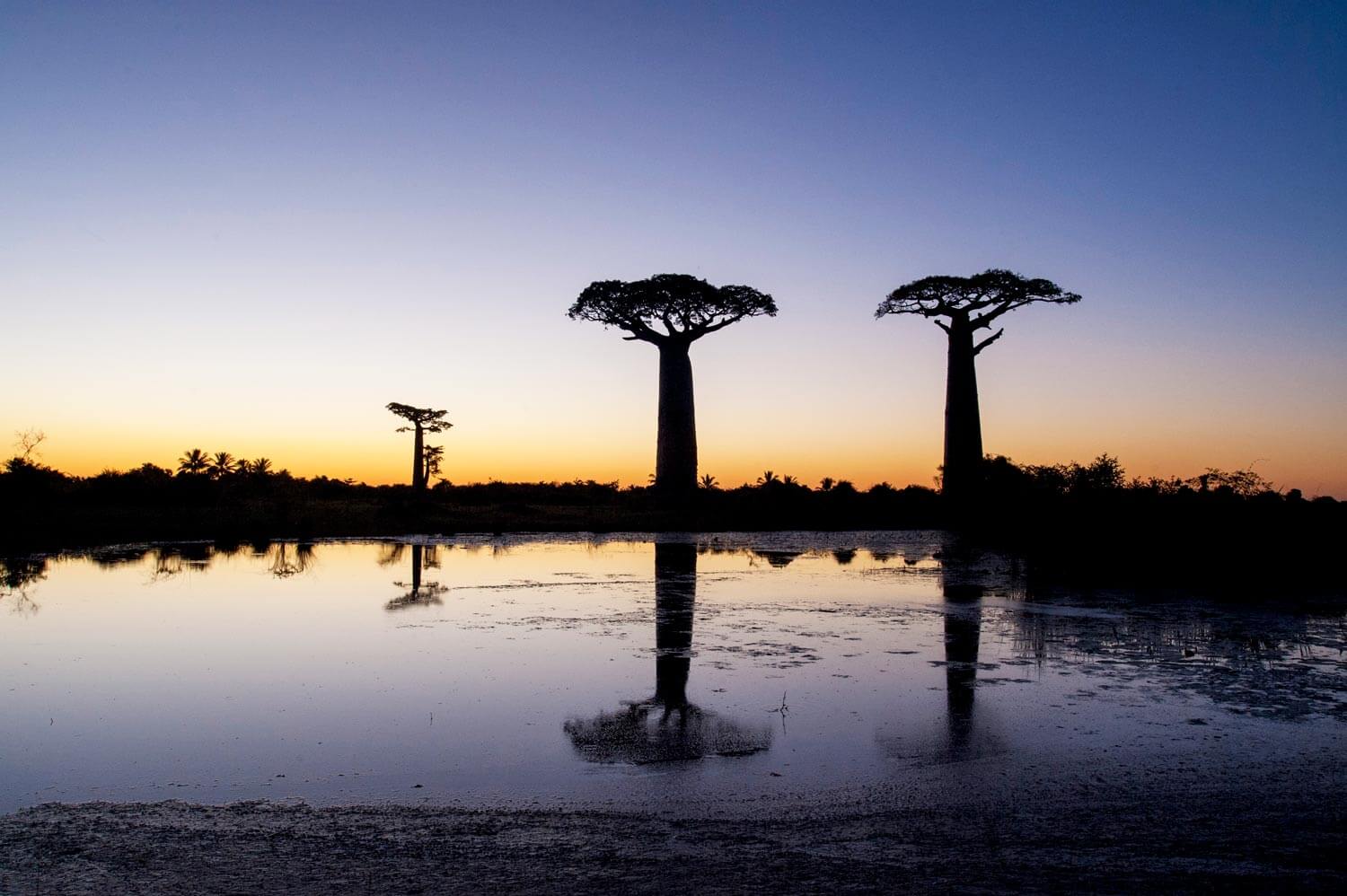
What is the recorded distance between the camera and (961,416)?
85.3 ft

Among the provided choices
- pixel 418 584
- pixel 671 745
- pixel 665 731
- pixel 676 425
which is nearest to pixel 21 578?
pixel 418 584

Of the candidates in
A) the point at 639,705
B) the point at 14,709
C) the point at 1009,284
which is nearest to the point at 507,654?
the point at 639,705

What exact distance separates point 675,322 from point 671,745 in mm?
24488

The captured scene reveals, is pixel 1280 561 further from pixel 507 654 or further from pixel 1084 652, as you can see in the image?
pixel 507 654

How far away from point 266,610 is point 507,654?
3996 millimetres

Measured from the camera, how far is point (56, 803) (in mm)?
3930

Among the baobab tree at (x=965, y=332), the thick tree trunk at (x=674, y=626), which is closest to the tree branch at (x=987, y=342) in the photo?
the baobab tree at (x=965, y=332)

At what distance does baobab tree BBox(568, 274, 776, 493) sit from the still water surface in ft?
53.1

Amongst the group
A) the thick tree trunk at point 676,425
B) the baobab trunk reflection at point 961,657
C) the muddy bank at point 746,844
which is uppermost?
the thick tree trunk at point 676,425

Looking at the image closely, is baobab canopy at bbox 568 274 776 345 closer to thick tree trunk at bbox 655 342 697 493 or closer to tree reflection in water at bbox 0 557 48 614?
thick tree trunk at bbox 655 342 697 493

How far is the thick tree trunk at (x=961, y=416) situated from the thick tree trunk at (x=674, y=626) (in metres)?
12.7

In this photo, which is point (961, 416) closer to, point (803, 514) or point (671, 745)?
point (803, 514)

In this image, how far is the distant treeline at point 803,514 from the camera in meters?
13.5

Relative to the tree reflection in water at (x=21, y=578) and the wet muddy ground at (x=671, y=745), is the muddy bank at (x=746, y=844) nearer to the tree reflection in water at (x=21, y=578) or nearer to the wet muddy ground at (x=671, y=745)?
the wet muddy ground at (x=671, y=745)
